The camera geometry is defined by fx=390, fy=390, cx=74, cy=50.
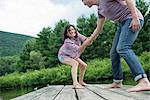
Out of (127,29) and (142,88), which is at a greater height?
(127,29)

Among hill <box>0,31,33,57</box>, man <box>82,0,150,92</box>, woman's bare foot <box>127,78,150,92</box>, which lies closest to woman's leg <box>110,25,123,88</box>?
man <box>82,0,150,92</box>

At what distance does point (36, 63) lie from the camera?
41.8 meters

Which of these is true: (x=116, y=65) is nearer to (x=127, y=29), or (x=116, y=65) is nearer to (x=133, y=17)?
(x=127, y=29)

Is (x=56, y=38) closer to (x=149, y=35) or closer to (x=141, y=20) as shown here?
(x=149, y=35)

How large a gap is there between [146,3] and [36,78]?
11.5 meters

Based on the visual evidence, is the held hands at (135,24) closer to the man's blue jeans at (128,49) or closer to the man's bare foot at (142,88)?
the man's blue jeans at (128,49)

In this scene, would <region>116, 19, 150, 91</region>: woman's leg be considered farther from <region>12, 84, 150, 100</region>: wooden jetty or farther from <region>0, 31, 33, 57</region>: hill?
<region>0, 31, 33, 57</region>: hill

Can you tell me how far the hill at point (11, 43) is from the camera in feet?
278

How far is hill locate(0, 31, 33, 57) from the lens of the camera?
278 feet

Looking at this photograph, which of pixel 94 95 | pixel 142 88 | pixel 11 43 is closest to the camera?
pixel 94 95

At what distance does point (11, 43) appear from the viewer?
308 feet

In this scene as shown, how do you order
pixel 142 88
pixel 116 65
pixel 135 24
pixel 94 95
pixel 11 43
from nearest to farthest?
pixel 94 95
pixel 142 88
pixel 135 24
pixel 116 65
pixel 11 43

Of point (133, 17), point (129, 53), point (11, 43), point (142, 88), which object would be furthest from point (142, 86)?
point (11, 43)

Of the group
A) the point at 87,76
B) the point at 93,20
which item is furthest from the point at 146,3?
the point at 87,76
